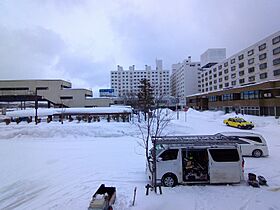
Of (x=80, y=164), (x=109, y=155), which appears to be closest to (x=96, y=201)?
(x=80, y=164)

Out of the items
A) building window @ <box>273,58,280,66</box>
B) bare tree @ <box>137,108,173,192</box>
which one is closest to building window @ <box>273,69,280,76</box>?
building window @ <box>273,58,280,66</box>

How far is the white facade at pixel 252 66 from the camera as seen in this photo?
4630 cm

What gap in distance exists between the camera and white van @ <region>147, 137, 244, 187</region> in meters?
8.91

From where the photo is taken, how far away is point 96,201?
646 centimetres

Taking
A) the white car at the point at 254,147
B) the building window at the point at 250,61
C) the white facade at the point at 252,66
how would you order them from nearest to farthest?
the white car at the point at 254,147, the white facade at the point at 252,66, the building window at the point at 250,61

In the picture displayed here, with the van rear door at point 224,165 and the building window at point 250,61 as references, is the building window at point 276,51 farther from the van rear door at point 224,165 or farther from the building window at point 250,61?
the van rear door at point 224,165

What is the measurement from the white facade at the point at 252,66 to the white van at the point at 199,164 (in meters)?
45.0

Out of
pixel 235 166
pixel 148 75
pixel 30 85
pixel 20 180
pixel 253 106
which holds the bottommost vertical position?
pixel 20 180

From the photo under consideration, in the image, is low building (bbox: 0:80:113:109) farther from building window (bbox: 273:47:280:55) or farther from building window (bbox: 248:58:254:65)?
building window (bbox: 273:47:280:55)

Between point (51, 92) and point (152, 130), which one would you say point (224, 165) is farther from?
point (51, 92)

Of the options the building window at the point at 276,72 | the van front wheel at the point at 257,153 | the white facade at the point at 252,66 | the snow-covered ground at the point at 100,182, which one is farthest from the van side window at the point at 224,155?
the building window at the point at 276,72

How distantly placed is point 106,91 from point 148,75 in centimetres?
3488

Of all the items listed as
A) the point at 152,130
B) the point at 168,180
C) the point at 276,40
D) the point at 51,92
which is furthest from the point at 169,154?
the point at 51,92

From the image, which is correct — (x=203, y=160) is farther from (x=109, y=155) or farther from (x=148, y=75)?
(x=148, y=75)
